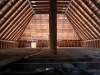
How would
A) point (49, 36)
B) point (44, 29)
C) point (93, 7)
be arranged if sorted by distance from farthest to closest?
point (44, 29), point (93, 7), point (49, 36)

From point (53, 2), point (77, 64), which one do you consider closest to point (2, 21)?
point (53, 2)

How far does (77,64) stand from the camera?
12.3 feet

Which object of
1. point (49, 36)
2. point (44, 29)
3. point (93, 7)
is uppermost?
point (93, 7)

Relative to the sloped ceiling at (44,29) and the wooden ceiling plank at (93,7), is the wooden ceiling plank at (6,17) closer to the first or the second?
the wooden ceiling plank at (93,7)

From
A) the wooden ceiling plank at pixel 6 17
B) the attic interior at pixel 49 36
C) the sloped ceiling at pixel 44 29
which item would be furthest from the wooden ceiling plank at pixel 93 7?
the sloped ceiling at pixel 44 29

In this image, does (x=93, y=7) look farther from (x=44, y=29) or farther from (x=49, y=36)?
(x=44, y=29)

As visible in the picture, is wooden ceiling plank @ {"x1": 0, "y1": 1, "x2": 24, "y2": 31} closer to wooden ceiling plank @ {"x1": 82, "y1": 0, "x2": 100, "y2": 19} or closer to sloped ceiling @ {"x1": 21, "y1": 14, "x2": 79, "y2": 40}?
wooden ceiling plank @ {"x1": 82, "y1": 0, "x2": 100, "y2": 19}

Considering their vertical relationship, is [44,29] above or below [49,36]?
above

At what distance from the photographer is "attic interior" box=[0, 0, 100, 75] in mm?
3693

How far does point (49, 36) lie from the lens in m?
11.2

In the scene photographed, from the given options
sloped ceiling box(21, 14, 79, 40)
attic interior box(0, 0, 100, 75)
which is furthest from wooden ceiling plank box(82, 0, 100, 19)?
sloped ceiling box(21, 14, 79, 40)

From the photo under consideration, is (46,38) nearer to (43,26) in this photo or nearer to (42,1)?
(43,26)

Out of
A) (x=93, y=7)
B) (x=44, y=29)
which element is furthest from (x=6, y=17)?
(x=44, y=29)

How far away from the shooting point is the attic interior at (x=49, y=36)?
12.1 feet
